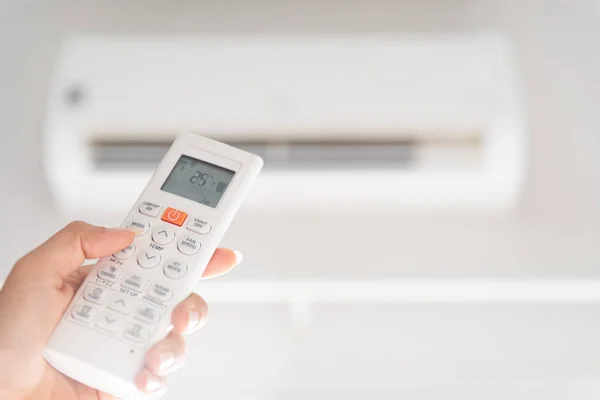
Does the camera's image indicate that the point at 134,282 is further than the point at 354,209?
No

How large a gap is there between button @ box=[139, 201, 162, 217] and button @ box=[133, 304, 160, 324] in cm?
9

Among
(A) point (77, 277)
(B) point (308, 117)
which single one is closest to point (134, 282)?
(A) point (77, 277)

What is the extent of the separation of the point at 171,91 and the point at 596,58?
2.33 ft

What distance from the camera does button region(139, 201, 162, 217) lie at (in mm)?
586

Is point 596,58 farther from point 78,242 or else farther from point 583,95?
point 78,242

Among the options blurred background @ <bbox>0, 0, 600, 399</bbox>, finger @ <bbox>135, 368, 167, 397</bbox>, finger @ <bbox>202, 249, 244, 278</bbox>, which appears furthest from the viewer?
blurred background @ <bbox>0, 0, 600, 399</bbox>

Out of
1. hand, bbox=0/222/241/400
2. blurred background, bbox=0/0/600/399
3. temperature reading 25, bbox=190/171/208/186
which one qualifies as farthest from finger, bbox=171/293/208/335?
blurred background, bbox=0/0/600/399

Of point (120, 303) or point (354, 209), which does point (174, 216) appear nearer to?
point (120, 303)

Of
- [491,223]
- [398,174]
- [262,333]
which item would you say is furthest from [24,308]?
[491,223]

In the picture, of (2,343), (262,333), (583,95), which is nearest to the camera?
(2,343)

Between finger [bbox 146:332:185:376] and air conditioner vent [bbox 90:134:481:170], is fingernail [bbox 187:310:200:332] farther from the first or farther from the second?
air conditioner vent [bbox 90:134:481:170]

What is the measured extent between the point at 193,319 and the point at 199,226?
3.2 inches

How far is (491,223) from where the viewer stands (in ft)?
3.28

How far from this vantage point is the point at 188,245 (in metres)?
0.56
